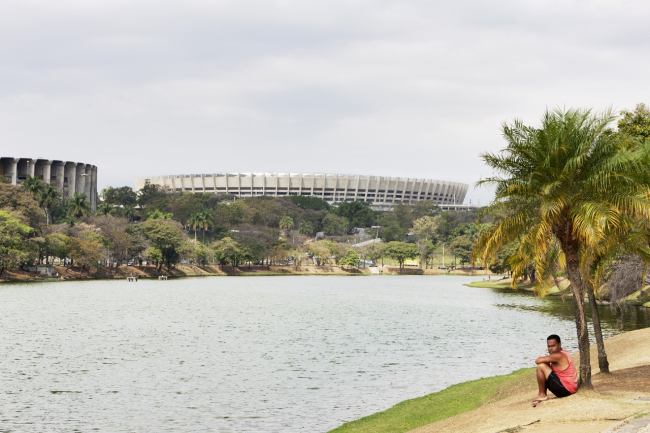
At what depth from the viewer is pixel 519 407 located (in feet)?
51.6

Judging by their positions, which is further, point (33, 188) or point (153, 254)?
point (33, 188)

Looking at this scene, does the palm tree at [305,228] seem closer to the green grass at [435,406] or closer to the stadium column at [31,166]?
the stadium column at [31,166]

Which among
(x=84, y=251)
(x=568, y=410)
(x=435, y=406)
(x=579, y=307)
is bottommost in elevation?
(x=435, y=406)

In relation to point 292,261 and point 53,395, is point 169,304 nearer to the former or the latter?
point 53,395

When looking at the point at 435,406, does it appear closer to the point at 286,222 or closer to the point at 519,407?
the point at 519,407

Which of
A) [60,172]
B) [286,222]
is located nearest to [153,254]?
[286,222]

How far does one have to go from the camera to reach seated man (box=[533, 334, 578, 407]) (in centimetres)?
1530

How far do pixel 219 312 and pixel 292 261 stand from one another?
10714 centimetres

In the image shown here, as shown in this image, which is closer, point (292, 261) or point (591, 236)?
point (591, 236)

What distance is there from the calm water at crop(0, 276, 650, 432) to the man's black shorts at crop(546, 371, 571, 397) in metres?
6.46

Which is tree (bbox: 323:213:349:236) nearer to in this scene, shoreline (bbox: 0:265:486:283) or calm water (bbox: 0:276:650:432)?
shoreline (bbox: 0:265:486:283)

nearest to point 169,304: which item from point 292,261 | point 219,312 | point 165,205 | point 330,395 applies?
point 219,312

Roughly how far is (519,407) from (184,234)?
118 meters

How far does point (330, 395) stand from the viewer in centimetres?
2275
